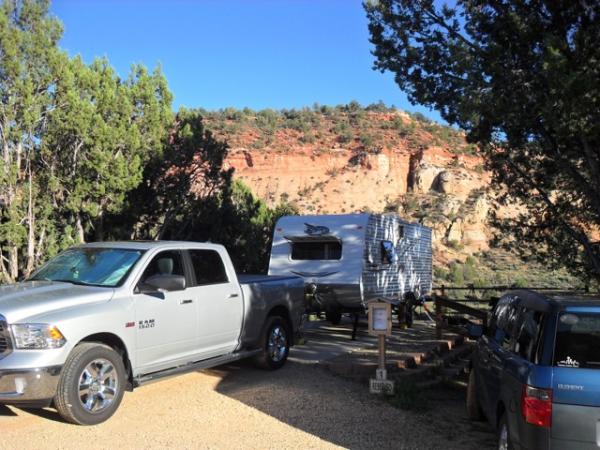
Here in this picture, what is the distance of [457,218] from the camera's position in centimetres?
5175

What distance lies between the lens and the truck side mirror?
20.6 ft

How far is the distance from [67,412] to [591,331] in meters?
4.53

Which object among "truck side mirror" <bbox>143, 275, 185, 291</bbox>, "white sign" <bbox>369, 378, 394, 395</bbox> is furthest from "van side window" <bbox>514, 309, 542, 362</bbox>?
"truck side mirror" <bbox>143, 275, 185, 291</bbox>

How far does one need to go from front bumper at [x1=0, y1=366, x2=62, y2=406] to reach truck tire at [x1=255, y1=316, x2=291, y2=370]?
3501mm

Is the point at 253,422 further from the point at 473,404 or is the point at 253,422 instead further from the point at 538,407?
the point at 538,407

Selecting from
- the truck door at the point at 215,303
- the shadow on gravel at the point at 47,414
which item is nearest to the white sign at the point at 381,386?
the truck door at the point at 215,303

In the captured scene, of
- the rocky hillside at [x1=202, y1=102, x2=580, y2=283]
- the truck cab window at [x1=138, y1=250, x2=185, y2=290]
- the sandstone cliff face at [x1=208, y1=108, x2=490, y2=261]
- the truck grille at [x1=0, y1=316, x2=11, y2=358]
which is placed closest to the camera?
the truck grille at [x1=0, y1=316, x2=11, y2=358]

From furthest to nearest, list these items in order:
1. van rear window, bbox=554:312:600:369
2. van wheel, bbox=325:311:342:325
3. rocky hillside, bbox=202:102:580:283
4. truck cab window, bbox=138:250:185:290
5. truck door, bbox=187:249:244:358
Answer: rocky hillside, bbox=202:102:580:283 → van wheel, bbox=325:311:342:325 → truck door, bbox=187:249:244:358 → truck cab window, bbox=138:250:185:290 → van rear window, bbox=554:312:600:369

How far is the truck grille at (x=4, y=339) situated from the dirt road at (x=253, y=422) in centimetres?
78

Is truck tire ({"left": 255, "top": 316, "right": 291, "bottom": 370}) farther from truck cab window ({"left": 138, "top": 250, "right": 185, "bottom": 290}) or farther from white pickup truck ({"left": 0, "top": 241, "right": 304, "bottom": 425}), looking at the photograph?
truck cab window ({"left": 138, "top": 250, "right": 185, "bottom": 290})

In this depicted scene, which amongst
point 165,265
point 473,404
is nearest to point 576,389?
point 473,404

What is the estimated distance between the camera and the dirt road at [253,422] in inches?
211

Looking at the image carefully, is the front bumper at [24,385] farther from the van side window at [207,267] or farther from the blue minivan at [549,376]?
the blue minivan at [549,376]

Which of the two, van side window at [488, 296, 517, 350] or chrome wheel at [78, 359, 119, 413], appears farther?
chrome wheel at [78, 359, 119, 413]
